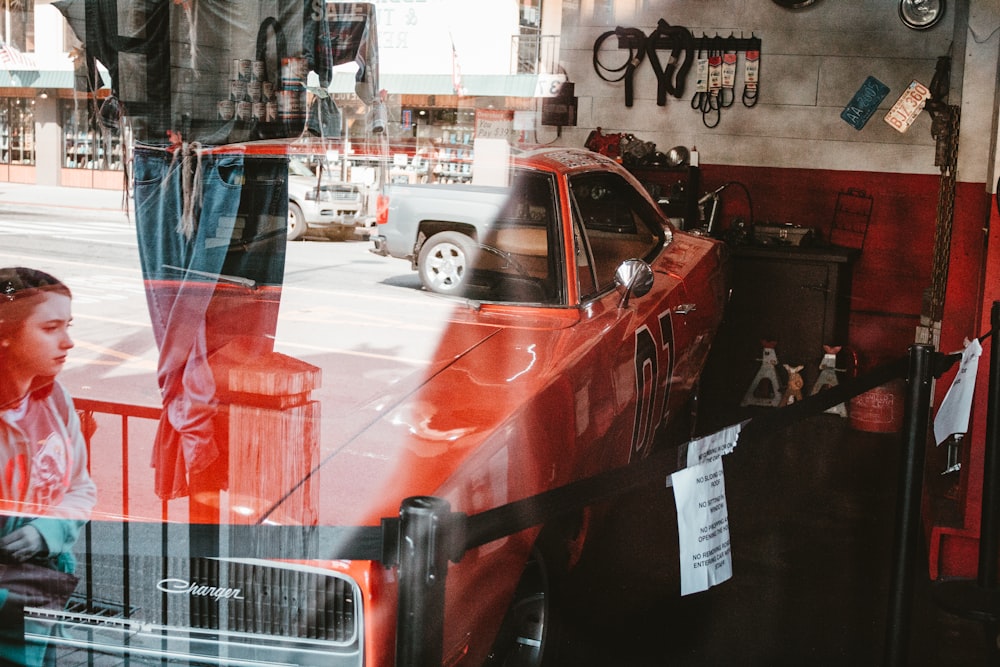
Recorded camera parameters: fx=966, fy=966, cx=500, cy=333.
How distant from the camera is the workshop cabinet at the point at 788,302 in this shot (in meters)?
5.17

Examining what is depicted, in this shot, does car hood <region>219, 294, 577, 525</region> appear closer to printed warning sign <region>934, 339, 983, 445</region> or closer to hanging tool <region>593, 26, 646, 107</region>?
printed warning sign <region>934, 339, 983, 445</region>

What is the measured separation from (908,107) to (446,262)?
3.70 meters

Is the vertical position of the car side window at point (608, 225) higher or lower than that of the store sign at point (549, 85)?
lower

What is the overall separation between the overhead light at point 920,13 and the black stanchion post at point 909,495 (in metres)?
4.02

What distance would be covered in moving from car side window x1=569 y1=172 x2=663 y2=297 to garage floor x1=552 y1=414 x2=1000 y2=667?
30.2 inches

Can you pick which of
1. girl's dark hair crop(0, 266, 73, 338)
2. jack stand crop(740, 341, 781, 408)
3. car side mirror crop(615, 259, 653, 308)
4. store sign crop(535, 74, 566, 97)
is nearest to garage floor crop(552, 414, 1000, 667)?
car side mirror crop(615, 259, 653, 308)

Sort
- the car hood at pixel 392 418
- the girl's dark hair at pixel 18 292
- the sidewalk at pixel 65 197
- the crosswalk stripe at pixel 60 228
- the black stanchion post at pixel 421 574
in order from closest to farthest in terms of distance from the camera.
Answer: the black stanchion post at pixel 421 574
the car hood at pixel 392 418
the girl's dark hair at pixel 18 292
the sidewalk at pixel 65 197
the crosswalk stripe at pixel 60 228

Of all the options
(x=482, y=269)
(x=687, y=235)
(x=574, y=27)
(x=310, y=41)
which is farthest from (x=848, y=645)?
(x=574, y=27)

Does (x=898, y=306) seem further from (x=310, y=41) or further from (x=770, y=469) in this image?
(x=310, y=41)

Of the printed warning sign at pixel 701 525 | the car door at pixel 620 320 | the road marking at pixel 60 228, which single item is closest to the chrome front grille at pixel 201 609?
the printed warning sign at pixel 701 525

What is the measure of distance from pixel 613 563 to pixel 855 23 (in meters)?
3.80

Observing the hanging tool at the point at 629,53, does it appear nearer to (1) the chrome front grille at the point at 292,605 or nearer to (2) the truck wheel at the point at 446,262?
(2) the truck wheel at the point at 446,262

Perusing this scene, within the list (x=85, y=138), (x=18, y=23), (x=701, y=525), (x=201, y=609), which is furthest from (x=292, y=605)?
(x=85, y=138)

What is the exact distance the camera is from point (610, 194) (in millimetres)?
3705
